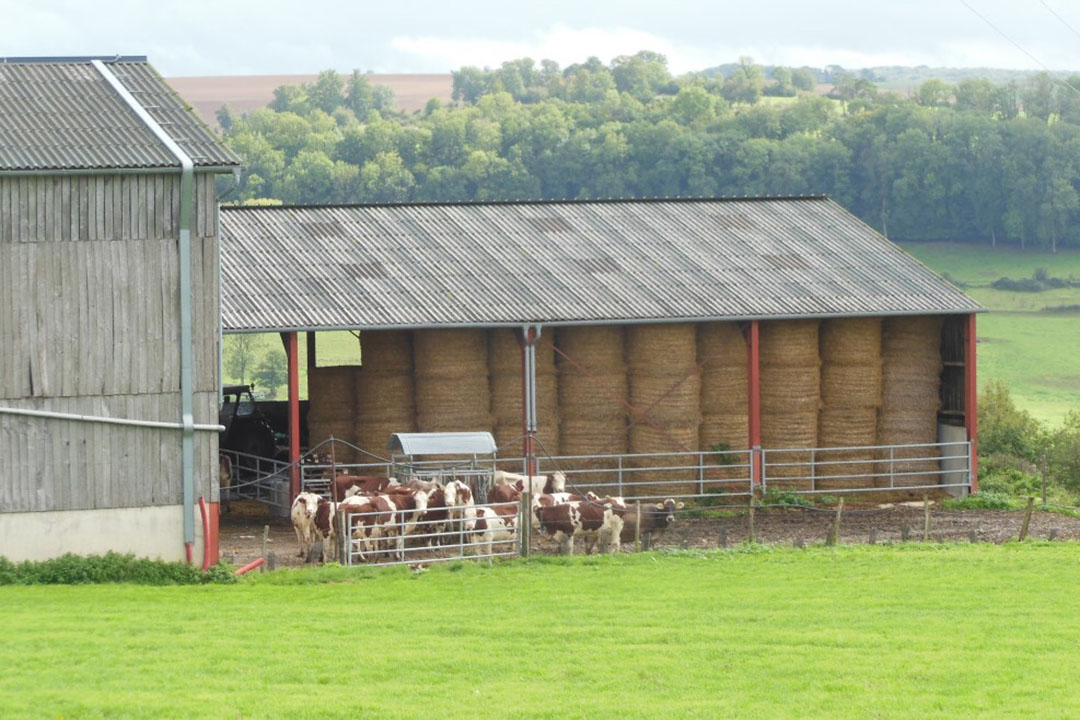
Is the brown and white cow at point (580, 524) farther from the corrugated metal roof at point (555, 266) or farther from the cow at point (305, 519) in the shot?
the corrugated metal roof at point (555, 266)

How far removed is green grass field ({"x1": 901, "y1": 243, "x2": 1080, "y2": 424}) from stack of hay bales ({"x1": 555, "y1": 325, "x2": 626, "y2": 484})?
3744 centimetres

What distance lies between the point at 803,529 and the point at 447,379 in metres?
7.36

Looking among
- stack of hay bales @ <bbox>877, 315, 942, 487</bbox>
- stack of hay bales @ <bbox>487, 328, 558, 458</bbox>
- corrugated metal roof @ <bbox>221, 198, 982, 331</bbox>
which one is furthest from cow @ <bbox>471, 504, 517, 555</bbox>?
stack of hay bales @ <bbox>877, 315, 942, 487</bbox>

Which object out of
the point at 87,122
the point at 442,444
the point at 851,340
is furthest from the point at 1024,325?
the point at 87,122

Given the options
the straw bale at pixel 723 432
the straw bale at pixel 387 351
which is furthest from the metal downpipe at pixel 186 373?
the straw bale at pixel 723 432

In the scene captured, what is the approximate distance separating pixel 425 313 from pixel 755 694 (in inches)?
647

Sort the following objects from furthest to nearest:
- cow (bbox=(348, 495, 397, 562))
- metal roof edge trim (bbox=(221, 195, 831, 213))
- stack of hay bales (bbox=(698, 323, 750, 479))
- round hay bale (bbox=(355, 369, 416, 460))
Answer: metal roof edge trim (bbox=(221, 195, 831, 213)), stack of hay bales (bbox=(698, 323, 750, 479)), round hay bale (bbox=(355, 369, 416, 460)), cow (bbox=(348, 495, 397, 562))

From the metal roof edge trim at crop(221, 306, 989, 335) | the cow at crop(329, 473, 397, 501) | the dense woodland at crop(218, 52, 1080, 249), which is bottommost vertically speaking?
the cow at crop(329, 473, 397, 501)

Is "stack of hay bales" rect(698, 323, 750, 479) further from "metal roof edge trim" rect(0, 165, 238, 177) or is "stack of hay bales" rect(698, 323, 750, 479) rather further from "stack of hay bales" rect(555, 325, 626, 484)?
"metal roof edge trim" rect(0, 165, 238, 177)

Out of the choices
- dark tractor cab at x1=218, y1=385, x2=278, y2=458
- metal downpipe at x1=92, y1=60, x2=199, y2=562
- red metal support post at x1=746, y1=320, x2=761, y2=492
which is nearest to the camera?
metal downpipe at x1=92, y1=60, x2=199, y2=562

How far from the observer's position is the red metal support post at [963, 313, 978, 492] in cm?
3362

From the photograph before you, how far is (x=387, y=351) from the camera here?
32.3 m

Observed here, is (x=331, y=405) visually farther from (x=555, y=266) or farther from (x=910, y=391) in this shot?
(x=910, y=391)

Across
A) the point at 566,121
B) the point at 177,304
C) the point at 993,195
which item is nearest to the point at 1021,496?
the point at 177,304
